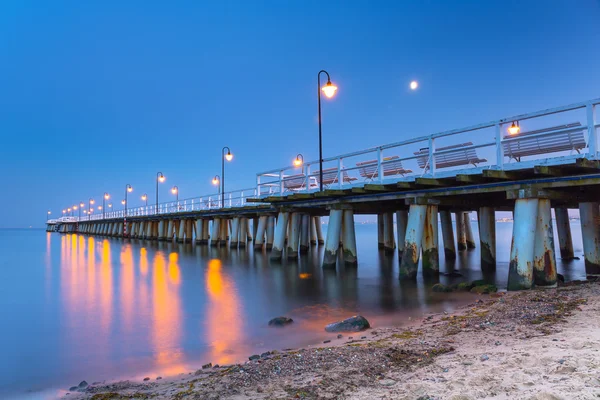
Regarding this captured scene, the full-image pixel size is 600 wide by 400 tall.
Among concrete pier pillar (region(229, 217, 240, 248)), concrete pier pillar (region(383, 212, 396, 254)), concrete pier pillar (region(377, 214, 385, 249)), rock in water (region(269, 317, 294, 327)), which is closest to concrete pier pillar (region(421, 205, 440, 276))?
rock in water (region(269, 317, 294, 327))

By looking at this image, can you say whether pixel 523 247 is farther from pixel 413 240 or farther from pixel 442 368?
pixel 442 368

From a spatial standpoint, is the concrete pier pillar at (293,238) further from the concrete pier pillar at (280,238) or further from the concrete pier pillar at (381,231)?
the concrete pier pillar at (381,231)

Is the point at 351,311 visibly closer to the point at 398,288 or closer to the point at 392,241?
the point at 398,288

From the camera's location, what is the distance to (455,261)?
21.0 m

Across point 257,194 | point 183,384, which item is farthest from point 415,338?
point 257,194

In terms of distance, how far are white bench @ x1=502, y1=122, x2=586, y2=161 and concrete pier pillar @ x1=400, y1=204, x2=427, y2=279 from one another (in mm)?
3550

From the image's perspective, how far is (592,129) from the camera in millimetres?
8859

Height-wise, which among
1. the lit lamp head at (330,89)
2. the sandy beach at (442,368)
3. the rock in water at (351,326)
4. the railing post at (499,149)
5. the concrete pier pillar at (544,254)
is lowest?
the rock in water at (351,326)

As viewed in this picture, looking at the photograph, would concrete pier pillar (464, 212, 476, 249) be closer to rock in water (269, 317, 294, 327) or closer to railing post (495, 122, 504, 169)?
railing post (495, 122, 504, 169)

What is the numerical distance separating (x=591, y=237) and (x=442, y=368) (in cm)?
1125

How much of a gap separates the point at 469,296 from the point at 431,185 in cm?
382

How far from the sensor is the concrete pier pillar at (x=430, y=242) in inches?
549

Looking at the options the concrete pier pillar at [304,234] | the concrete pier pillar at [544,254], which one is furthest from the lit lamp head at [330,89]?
the concrete pier pillar at [304,234]

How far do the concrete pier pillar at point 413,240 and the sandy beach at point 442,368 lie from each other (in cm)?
649
